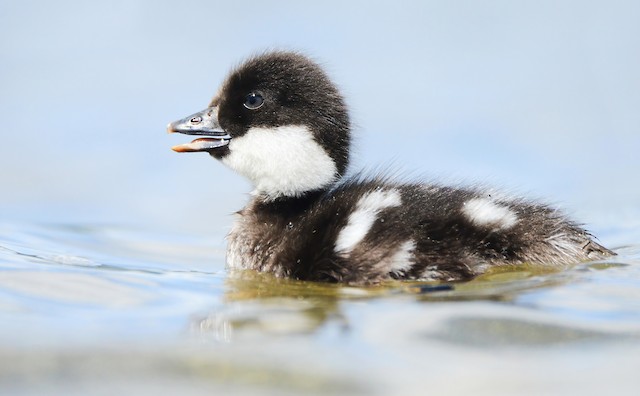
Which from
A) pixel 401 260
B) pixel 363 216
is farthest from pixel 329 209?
pixel 401 260

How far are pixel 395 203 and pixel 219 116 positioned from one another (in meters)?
0.95

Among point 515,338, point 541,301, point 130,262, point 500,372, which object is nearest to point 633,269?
point 541,301

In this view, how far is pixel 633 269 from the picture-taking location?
13.1ft

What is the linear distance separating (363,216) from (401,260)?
0.25 metres

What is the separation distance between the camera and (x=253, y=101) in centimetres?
446

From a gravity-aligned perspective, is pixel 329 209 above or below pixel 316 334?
Result: above

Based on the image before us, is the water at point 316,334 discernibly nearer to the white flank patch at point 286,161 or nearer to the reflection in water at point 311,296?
the reflection in water at point 311,296

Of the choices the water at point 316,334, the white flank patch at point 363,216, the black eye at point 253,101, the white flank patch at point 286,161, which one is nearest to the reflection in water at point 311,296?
the water at point 316,334

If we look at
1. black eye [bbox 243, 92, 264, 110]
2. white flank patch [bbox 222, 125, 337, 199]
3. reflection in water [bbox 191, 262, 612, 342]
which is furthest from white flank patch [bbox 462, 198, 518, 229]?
black eye [bbox 243, 92, 264, 110]

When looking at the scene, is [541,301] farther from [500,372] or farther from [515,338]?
[500,372]

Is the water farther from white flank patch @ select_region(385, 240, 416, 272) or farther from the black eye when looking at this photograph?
the black eye

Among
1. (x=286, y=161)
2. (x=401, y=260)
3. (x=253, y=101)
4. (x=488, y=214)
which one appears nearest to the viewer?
(x=401, y=260)

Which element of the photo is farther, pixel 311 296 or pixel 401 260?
pixel 401 260

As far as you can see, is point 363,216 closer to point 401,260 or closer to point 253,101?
point 401,260
